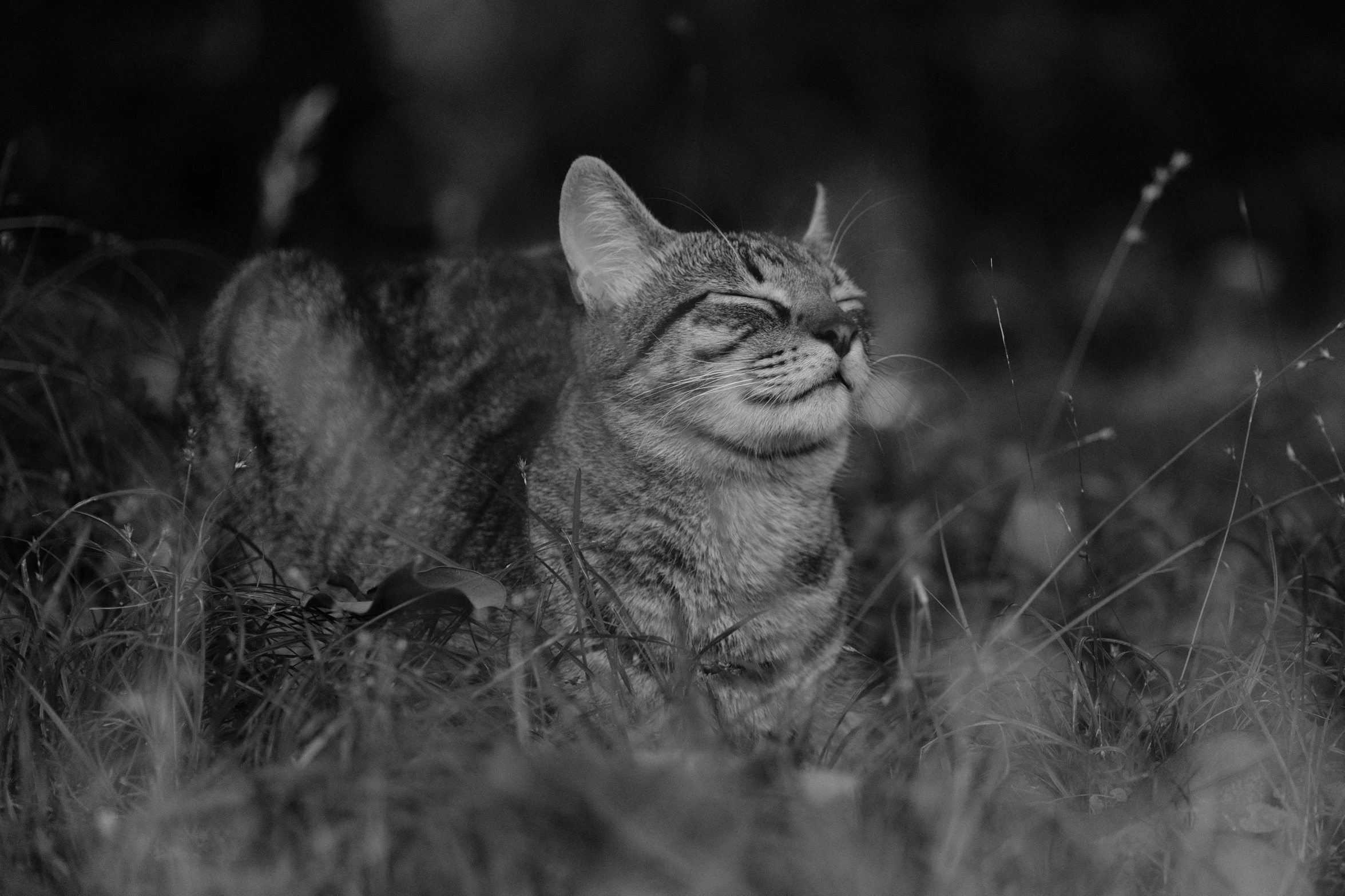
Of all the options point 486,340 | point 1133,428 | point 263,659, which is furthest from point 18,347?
point 1133,428

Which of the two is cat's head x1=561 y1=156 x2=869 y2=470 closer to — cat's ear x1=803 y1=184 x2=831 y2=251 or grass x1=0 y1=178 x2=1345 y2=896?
cat's ear x1=803 y1=184 x2=831 y2=251

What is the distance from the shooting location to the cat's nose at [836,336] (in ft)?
8.93

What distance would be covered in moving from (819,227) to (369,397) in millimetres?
1359

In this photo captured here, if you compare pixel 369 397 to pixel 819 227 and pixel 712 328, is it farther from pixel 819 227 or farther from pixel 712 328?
pixel 819 227

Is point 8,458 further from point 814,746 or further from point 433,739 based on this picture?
point 814,746

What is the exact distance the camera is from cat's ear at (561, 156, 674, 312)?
3020 mm

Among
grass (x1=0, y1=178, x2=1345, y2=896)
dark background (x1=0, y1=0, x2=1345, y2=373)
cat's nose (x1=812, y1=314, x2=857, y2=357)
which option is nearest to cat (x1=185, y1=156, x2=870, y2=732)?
cat's nose (x1=812, y1=314, x2=857, y2=357)

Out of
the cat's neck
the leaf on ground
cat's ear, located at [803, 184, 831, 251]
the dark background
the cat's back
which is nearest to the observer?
the leaf on ground

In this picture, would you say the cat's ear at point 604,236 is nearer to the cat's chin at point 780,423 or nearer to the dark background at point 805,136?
the cat's chin at point 780,423

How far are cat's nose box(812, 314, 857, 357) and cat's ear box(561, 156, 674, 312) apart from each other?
55 cm

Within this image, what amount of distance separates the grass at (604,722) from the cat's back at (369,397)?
0.26 metres

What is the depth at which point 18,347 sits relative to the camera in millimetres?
3672

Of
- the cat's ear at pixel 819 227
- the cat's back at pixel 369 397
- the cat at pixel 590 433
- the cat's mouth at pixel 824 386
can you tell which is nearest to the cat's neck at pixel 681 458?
the cat at pixel 590 433

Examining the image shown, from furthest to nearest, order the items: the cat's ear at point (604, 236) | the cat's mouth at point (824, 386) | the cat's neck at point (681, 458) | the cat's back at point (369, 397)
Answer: the cat's back at point (369, 397) → the cat's ear at point (604, 236) → the cat's neck at point (681, 458) → the cat's mouth at point (824, 386)
